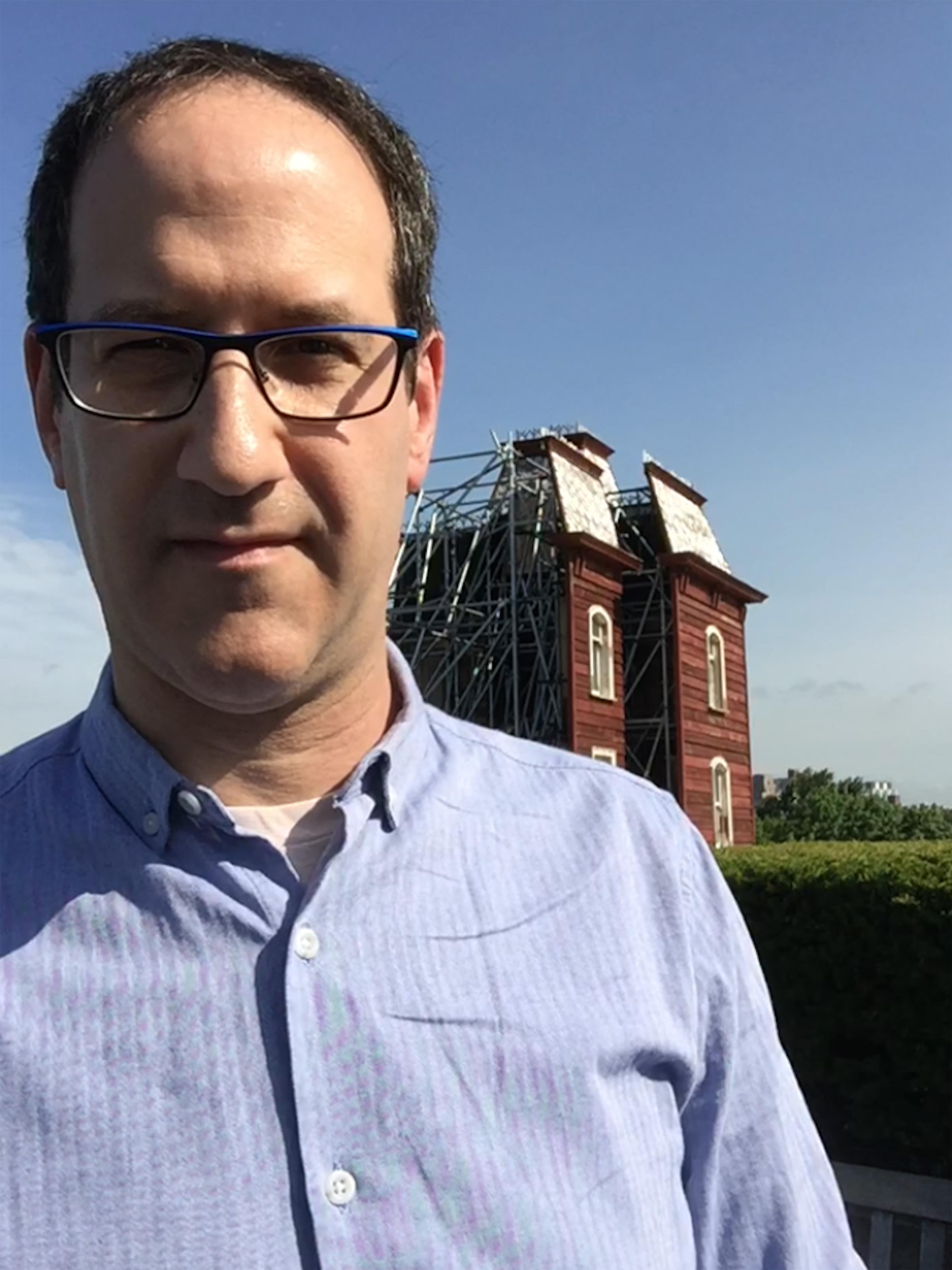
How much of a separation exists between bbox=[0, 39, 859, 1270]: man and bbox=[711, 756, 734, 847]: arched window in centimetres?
2237

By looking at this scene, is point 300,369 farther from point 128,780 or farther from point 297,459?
point 128,780

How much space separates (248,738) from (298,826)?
0.16m

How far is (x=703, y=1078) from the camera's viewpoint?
Answer: 189cm

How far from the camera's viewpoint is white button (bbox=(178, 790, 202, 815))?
5.40 feet

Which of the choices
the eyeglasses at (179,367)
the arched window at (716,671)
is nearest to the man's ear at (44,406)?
the eyeglasses at (179,367)

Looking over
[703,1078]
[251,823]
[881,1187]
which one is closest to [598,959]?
[703,1078]

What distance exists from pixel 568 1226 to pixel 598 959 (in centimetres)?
38

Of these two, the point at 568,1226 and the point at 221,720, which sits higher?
the point at 221,720

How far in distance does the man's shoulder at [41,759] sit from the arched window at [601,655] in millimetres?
19743

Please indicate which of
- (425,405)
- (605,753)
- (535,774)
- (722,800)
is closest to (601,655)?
(605,753)

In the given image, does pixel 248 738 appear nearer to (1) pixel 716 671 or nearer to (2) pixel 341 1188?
(2) pixel 341 1188

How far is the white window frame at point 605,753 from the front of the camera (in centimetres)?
2102

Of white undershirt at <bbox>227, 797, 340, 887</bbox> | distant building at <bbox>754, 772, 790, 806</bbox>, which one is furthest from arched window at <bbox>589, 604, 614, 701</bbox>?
distant building at <bbox>754, 772, 790, 806</bbox>

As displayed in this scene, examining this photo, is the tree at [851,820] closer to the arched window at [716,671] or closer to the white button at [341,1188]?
the arched window at [716,671]
